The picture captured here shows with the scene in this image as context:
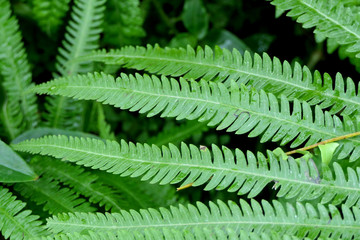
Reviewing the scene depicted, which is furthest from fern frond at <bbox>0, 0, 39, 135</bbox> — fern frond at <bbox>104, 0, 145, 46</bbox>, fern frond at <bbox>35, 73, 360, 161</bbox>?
fern frond at <bbox>35, 73, 360, 161</bbox>

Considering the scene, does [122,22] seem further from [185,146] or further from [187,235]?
[187,235]

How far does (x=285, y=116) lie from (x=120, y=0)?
120cm

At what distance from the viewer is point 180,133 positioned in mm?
1825

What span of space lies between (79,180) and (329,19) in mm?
983

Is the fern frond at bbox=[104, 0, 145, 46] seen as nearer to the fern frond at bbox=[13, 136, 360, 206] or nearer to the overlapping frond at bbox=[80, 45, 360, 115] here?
the overlapping frond at bbox=[80, 45, 360, 115]

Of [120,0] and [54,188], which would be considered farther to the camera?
[120,0]

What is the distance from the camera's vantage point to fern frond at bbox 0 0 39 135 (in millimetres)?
1787

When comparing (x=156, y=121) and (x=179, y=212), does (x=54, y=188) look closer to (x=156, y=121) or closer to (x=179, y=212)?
(x=179, y=212)

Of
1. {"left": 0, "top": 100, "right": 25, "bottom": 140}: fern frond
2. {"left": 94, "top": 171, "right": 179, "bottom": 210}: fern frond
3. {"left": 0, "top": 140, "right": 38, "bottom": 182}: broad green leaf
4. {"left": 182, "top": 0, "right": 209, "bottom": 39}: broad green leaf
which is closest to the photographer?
{"left": 0, "top": 140, "right": 38, "bottom": 182}: broad green leaf

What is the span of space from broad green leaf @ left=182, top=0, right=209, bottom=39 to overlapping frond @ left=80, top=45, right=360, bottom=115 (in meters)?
0.78

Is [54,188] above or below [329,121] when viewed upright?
below

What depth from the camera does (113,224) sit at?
3.75 ft

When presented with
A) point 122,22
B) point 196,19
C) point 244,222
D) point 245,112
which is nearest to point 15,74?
point 122,22

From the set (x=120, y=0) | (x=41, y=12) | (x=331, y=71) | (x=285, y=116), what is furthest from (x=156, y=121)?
(x=285, y=116)
